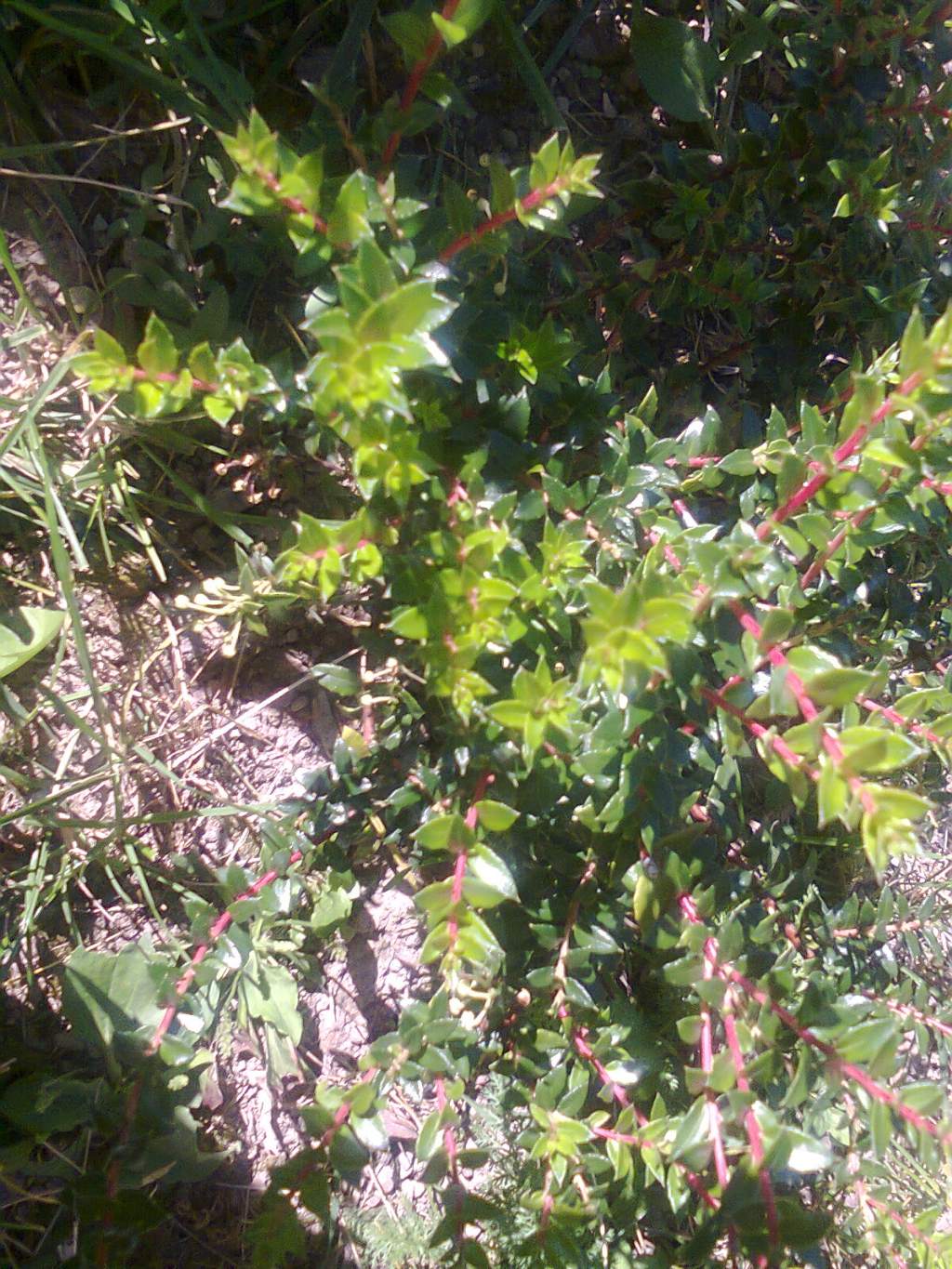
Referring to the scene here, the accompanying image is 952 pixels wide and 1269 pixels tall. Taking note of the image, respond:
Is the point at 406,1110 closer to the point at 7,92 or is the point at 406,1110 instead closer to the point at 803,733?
Answer: the point at 803,733

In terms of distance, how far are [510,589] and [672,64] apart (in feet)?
3.99

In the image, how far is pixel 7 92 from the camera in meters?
1.44

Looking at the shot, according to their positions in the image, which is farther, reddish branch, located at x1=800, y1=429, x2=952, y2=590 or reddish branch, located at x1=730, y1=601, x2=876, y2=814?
reddish branch, located at x1=800, y1=429, x2=952, y2=590

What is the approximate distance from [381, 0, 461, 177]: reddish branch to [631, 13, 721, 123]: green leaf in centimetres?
64

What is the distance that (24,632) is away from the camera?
1.57 meters

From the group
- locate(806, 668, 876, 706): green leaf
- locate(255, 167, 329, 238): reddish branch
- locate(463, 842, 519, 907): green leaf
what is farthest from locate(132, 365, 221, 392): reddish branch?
locate(806, 668, 876, 706): green leaf

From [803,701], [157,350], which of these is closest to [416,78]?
[157,350]

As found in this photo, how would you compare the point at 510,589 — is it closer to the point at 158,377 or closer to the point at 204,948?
the point at 158,377

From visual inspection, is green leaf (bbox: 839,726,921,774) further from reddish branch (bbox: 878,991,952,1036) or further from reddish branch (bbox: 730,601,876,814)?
reddish branch (bbox: 878,991,952,1036)

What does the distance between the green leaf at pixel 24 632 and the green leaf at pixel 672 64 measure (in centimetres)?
146

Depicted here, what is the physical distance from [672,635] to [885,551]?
2.97 ft

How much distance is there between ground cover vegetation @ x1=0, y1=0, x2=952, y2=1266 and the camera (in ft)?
3.84

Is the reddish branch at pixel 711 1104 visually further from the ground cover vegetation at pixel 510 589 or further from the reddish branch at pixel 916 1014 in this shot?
the reddish branch at pixel 916 1014

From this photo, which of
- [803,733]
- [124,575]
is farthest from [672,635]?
[124,575]
